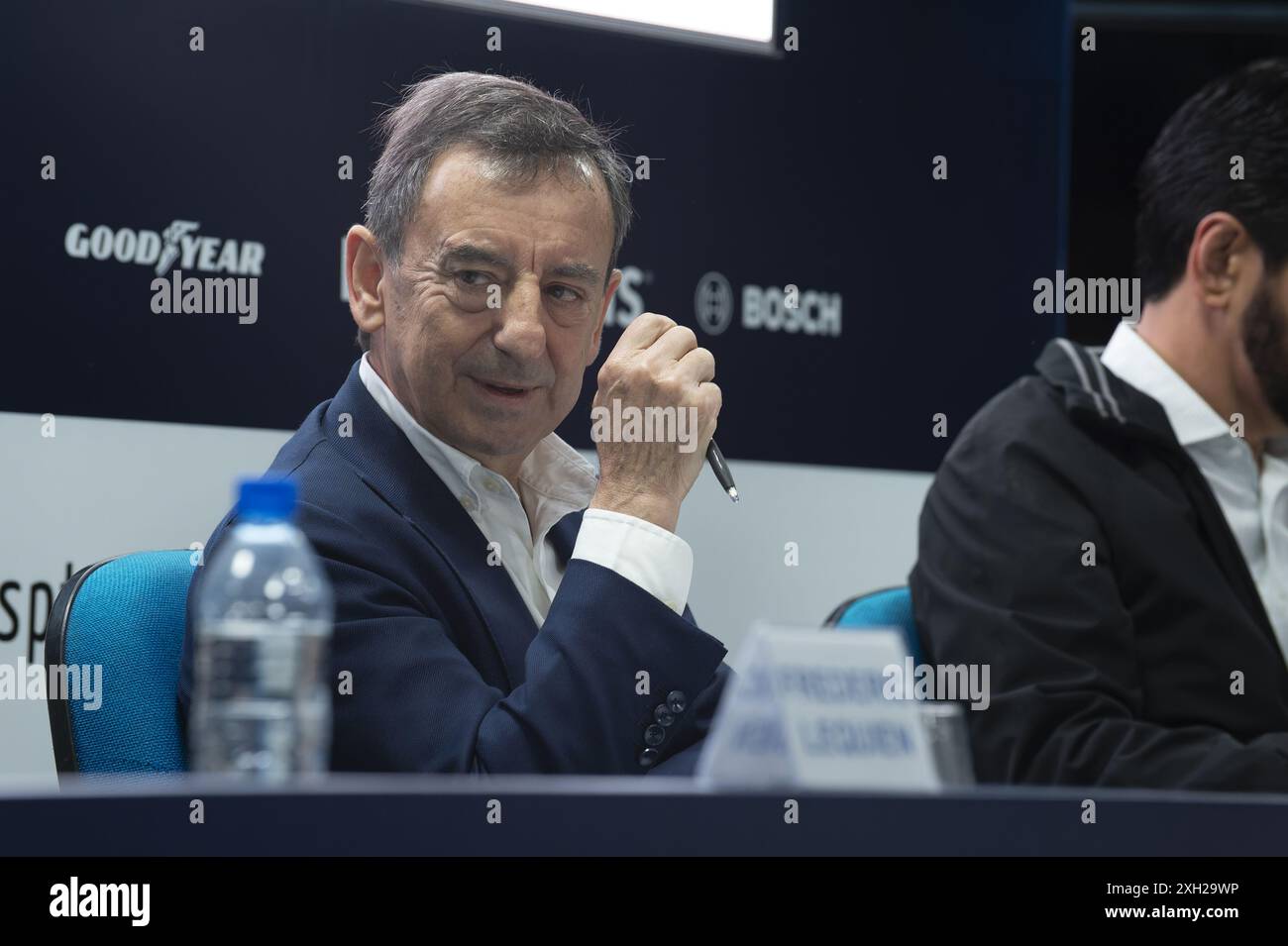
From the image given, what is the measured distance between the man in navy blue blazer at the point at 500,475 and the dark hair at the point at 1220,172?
85 centimetres

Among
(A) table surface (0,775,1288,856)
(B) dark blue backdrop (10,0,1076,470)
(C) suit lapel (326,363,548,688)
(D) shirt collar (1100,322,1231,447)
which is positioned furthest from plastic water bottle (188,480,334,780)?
(D) shirt collar (1100,322,1231,447)

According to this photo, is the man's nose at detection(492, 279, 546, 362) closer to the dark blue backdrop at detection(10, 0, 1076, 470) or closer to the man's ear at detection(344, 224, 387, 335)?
the man's ear at detection(344, 224, 387, 335)

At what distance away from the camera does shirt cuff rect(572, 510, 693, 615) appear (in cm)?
143

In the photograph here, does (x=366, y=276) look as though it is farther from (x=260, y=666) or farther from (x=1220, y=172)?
(x=1220, y=172)

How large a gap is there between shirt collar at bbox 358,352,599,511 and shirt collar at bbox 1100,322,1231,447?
801 millimetres

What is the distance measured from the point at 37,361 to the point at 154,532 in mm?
306

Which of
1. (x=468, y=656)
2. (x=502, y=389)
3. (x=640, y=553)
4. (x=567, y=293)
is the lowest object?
(x=468, y=656)

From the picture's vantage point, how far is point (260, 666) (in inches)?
39.4

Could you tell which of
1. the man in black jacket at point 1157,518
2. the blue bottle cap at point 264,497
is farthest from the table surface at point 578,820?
the man in black jacket at point 1157,518

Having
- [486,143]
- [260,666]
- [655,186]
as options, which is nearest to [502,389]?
[486,143]

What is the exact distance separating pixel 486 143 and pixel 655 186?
1.13 m

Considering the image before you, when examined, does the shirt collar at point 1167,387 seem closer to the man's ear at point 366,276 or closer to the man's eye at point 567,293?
the man's eye at point 567,293

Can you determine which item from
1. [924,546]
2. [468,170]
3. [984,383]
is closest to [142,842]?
[468,170]

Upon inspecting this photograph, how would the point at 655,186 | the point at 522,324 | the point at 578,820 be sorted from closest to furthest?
the point at 578,820, the point at 522,324, the point at 655,186
